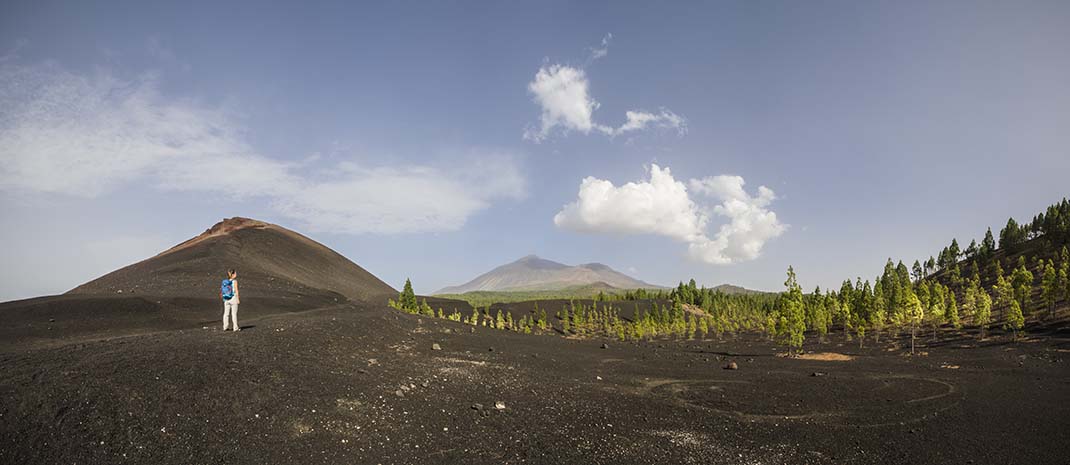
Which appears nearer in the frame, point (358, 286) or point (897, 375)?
point (897, 375)

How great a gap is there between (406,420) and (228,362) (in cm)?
630

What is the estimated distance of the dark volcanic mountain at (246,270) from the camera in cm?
4581

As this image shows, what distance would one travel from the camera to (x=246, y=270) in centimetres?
5872

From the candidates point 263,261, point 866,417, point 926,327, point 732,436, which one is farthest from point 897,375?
point 263,261

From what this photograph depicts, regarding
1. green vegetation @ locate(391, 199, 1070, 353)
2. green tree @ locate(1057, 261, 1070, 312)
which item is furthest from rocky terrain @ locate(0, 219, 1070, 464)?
green tree @ locate(1057, 261, 1070, 312)

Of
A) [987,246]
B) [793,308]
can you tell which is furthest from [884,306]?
[987,246]

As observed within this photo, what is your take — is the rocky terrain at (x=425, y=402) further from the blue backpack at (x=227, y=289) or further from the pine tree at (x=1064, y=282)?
the pine tree at (x=1064, y=282)

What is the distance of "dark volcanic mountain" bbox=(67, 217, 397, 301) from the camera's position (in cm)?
4581

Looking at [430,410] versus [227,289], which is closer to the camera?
[430,410]

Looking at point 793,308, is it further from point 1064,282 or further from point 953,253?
point 953,253

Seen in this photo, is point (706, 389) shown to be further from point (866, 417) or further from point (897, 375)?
point (897, 375)

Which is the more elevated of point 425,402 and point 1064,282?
point 1064,282

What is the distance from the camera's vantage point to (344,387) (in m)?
15.3

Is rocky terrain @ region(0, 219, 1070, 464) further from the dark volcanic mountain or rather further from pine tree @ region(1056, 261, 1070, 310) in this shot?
pine tree @ region(1056, 261, 1070, 310)
